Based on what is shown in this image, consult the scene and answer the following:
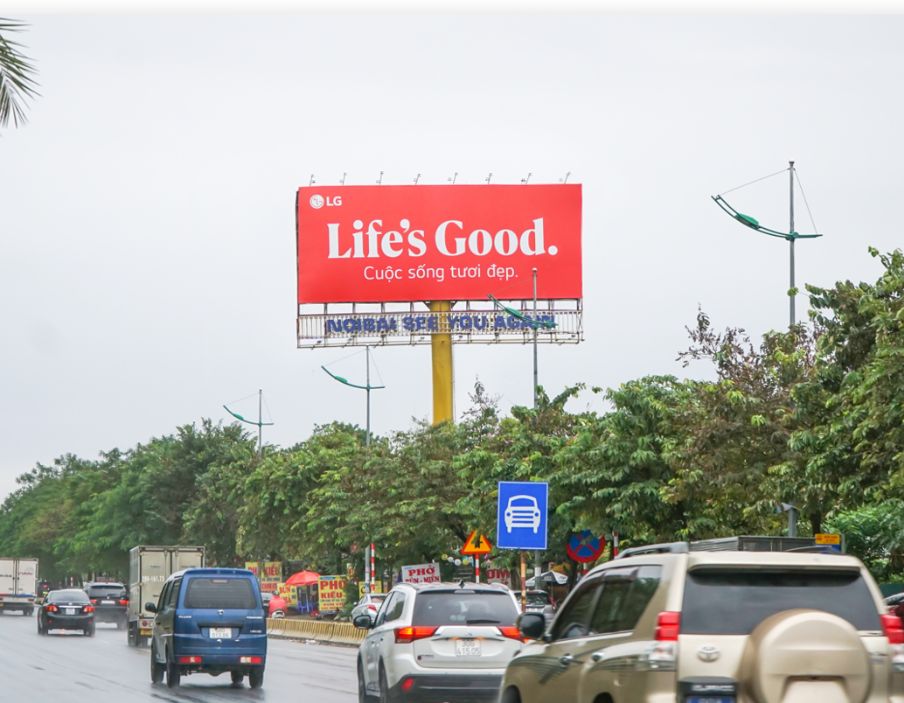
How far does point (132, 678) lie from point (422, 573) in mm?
24455

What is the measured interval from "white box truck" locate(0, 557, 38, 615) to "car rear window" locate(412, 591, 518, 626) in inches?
2799

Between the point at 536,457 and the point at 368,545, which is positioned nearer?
the point at 536,457

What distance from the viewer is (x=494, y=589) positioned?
19562mm

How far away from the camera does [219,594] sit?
2822 cm

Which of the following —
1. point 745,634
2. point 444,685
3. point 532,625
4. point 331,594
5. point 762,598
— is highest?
point 762,598

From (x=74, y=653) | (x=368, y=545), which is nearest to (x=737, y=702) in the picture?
(x=74, y=653)

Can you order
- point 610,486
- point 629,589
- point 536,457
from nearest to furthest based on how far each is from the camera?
point 629,589
point 610,486
point 536,457

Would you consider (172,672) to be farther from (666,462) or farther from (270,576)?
(270,576)

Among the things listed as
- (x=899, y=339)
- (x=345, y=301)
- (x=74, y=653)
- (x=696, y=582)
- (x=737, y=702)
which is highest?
(x=345, y=301)

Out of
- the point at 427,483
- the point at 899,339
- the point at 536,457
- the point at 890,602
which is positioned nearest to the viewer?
the point at 899,339

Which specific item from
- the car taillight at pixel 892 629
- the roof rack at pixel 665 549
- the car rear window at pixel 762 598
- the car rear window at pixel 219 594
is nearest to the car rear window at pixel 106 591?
the car rear window at pixel 219 594

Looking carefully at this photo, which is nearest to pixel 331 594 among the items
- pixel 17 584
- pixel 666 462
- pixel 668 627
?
pixel 17 584

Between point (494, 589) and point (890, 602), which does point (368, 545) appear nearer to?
point (890, 602)

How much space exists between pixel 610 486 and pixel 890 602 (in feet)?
38.3
